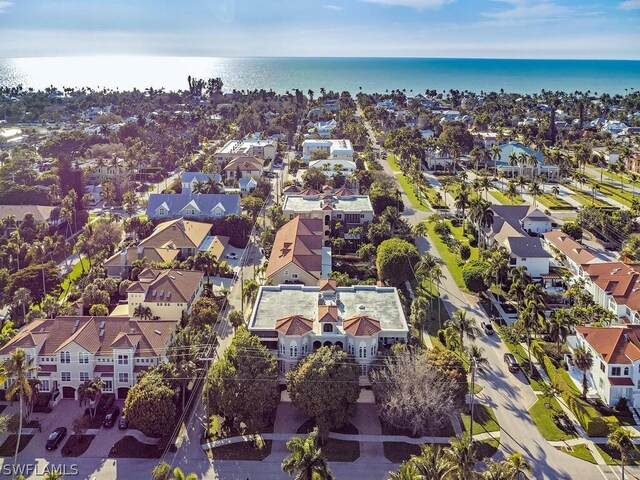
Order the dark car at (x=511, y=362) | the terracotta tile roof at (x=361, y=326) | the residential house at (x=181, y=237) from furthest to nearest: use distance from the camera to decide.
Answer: the residential house at (x=181, y=237)
the dark car at (x=511, y=362)
the terracotta tile roof at (x=361, y=326)

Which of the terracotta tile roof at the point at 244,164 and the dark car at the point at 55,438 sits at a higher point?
the terracotta tile roof at the point at 244,164

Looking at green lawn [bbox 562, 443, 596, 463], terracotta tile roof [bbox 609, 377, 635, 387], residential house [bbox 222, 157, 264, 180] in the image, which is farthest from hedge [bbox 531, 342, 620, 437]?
residential house [bbox 222, 157, 264, 180]

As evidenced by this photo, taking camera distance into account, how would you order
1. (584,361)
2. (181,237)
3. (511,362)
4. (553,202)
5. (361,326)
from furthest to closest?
(553,202), (181,237), (511,362), (361,326), (584,361)

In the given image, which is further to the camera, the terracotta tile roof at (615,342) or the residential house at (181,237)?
the residential house at (181,237)

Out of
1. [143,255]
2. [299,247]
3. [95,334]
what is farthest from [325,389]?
[143,255]

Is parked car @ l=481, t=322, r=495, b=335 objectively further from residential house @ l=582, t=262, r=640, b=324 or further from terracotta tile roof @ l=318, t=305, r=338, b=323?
terracotta tile roof @ l=318, t=305, r=338, b=323

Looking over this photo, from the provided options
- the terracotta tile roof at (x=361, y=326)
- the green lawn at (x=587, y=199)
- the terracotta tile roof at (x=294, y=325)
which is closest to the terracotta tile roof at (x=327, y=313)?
the terracotta tile roof at (x=294, y=325)

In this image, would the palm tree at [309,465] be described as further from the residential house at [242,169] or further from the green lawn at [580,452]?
the residential house at [242,169]

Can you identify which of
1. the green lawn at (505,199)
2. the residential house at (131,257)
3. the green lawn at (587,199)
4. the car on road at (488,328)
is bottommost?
A: the car on road at (488,328)

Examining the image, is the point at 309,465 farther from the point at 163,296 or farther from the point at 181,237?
the point at 181,237
